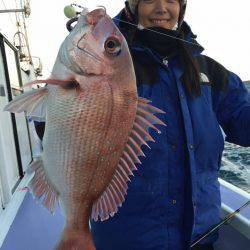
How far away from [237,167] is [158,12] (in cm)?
561

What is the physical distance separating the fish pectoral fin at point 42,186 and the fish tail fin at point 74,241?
0.14 meters

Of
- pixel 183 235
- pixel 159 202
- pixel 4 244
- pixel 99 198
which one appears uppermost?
pixel 99 198

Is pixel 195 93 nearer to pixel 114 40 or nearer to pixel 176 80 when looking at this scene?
pixel 176 80

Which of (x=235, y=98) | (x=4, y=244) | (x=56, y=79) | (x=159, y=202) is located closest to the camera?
(x=56, y=79)

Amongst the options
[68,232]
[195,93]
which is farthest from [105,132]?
[195,93]

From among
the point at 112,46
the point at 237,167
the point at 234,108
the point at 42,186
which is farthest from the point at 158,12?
the point at 237,167

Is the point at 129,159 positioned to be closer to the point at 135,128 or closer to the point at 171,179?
the point at 135,128

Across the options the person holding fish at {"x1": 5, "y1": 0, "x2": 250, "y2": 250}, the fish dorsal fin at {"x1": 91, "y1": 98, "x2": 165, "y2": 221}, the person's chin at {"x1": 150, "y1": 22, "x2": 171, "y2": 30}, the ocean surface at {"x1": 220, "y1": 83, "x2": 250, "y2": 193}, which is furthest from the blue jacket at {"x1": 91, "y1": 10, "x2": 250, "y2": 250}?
the ocean surface at {"x1": 220, "y1": 83, "x2": 250, "y2": 193}

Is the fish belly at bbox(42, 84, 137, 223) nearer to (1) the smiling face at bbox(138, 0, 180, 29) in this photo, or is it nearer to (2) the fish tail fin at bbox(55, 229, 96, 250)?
(2) the fish tail fin at bbox(55, 229, 96, 250)

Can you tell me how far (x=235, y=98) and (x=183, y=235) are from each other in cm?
91

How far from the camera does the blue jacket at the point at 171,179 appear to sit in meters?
1.93

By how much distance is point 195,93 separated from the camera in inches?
80.7

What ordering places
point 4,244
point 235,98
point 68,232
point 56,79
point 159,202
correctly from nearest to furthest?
point 56,79, point 68,232, point 159,202, point 235,98, point 4,244

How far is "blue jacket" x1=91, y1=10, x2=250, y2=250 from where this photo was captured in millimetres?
1935
